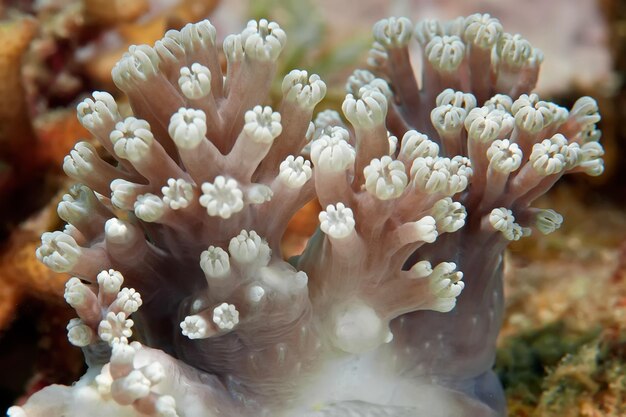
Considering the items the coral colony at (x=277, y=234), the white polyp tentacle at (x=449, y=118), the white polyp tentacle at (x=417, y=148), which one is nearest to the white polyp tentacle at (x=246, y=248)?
the coral colony at (x=277, y=234)

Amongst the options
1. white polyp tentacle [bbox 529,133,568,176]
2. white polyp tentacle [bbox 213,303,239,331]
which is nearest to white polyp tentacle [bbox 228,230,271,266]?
white polyp tentacle [bbox 213,303,239,331]

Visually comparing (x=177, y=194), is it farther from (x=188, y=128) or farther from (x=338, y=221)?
(x=338, y=221)

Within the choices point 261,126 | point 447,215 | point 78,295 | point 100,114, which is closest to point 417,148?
point 447,215

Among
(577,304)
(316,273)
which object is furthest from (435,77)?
(577,304)

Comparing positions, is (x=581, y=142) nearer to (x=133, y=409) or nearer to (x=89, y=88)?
(x=133, y=409)

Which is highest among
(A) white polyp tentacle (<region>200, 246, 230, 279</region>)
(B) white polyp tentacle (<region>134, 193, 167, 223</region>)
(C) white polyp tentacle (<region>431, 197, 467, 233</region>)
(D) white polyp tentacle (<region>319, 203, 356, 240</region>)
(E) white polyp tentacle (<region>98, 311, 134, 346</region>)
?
(B) white polyp tentacle (<region>134, 193, 167, 223</region>)

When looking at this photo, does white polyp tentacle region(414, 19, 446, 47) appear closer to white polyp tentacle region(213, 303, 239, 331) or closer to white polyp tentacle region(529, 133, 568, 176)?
white polyp tentacle region(529, 133, 568, 176)
